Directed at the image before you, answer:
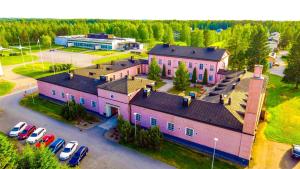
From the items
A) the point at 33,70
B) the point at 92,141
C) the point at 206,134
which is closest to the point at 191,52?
the point at 206,134

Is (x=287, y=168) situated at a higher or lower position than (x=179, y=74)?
lower

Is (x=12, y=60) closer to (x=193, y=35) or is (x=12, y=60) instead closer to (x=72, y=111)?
(x=72, y=111)

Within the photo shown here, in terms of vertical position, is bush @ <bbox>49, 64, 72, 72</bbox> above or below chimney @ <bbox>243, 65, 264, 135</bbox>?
below

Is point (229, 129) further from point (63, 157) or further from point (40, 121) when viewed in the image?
point (40, 121)

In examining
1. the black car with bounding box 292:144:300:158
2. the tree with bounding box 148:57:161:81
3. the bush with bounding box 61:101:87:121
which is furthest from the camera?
the tree with bounding box 148:57:161:81

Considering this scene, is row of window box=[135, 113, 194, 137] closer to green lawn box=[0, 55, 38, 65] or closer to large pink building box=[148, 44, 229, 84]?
large pink building box=[148, 44, 229, 84]

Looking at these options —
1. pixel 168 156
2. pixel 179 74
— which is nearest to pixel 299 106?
pixel 179 74

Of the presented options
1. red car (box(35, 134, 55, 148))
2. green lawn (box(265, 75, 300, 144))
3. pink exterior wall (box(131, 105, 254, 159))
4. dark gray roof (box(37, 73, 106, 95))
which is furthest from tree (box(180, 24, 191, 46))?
red car (box(35, 134, 55, 148))
